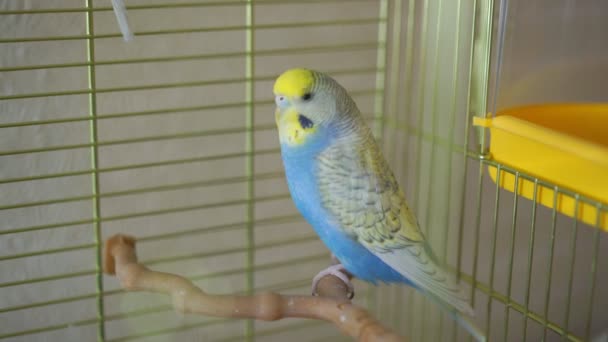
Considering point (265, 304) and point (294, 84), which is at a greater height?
point (294, 84)

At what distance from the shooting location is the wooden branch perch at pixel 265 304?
68 cm

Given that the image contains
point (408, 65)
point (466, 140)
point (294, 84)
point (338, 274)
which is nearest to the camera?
point (294, 84)

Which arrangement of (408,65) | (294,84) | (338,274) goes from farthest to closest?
(408,65), (338,274), (294,84)

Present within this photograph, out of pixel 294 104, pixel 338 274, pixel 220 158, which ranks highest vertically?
pixel 294 104

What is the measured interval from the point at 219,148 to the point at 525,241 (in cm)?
62

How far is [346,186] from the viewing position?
2.39ft

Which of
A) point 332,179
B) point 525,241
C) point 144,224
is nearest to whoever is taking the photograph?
point 332,179

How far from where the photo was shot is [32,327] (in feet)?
3.17

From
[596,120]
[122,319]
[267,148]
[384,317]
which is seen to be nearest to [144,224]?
[122,319]

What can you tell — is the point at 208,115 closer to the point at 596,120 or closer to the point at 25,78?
the point at 25,78

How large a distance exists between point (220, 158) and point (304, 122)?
335 millimetres

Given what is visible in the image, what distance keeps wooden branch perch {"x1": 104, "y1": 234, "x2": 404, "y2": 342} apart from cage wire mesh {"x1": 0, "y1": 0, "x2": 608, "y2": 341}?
104mm

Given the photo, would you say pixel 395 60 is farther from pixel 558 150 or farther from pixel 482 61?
pixel 558 150

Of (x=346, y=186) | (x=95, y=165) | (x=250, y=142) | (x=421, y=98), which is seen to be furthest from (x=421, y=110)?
(x=95, y=165)
